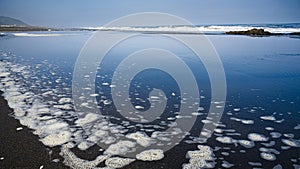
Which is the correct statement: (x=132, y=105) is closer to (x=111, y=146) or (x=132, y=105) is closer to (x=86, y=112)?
(x=86, y=112)

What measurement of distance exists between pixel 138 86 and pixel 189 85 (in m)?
1.40

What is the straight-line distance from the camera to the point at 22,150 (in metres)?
3.18

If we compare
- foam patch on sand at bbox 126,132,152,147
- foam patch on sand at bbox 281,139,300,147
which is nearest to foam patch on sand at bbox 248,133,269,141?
Result: foam patch on sand at bbox 281,139,300,147

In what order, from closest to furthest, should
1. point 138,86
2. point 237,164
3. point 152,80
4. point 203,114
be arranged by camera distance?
point 237,164 → point 203,114 → point 138,86 → point 152,80

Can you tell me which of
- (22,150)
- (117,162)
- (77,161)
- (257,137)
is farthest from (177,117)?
(22,150)

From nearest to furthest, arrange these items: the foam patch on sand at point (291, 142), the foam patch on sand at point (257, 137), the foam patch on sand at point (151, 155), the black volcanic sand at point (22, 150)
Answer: the black volcanic sand at point (22, 150) < the foam patch on sand at point (151, 155) < the foam patch on sand at point (291, 142) < the foam patch on sand at point (257, 137)

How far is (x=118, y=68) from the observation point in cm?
920

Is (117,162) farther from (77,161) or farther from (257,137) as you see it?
(257,137)

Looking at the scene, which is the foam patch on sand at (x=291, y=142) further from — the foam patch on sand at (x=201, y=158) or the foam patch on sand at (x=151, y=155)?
the foam patch on sand at (x=151, y=155)

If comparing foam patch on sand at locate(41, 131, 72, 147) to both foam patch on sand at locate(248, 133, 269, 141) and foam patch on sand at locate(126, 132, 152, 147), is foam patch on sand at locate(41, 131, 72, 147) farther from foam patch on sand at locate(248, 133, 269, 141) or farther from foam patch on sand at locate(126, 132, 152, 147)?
foam patch on sand at locate(248, 133, 269, 141)

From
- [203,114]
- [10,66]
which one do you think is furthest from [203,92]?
[10,66]

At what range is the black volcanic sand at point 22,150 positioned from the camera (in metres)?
2.87

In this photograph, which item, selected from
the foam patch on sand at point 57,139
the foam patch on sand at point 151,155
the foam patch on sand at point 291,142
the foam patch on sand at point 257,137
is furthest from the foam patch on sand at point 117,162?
the foam patch on sand at point 291,142

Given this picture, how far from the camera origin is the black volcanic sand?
2867mm
